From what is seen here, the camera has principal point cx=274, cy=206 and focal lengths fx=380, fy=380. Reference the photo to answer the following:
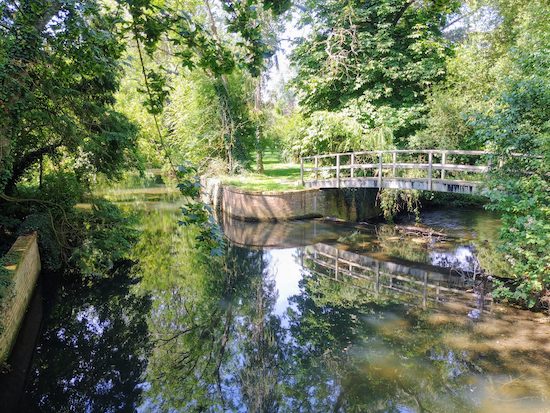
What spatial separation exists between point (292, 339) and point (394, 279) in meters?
3.74

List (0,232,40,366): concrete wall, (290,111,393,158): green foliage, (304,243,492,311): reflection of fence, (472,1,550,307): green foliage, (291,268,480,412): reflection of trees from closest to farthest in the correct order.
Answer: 1. (291,268,480,412): reflection of trees
2. (0,232,40,366): concrete wall
3. (472,1,550,307): green foliage
4. (304,243,492,311): reflection of fence
5. (290,111,393,158): green foliage

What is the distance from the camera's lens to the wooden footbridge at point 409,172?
10906 millimetres

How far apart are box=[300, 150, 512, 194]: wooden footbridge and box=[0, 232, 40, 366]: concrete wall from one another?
10.2 meters

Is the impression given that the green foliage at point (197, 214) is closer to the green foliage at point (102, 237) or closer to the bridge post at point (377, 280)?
the bridge post at point (377, 280)

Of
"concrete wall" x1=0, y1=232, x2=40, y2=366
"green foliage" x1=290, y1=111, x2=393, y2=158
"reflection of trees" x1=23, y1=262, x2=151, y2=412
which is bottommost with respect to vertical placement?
"reflection of trees" x1=23, y1=262, x2=151, y2=412

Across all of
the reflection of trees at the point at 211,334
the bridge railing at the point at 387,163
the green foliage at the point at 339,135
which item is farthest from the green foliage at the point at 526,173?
the green foliage at the point at 339,135

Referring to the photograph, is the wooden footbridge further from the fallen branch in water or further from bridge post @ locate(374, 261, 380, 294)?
bridge post @ locate(374, 261, 380, 294)

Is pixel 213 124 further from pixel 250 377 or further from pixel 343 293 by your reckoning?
pixel 250 377

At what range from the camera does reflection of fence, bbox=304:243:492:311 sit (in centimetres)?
800

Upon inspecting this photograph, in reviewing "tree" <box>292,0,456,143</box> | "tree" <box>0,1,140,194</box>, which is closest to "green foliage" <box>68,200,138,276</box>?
"tree" <box>0,1,140,194</box>

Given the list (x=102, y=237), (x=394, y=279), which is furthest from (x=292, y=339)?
(x=102, y=237)

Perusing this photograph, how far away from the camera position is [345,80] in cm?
1709

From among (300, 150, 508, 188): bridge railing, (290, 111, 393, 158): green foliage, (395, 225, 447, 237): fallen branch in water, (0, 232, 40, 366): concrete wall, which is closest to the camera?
(0, 232, 40, 366): concrete wall

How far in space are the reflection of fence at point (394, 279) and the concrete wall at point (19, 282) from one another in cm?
653
